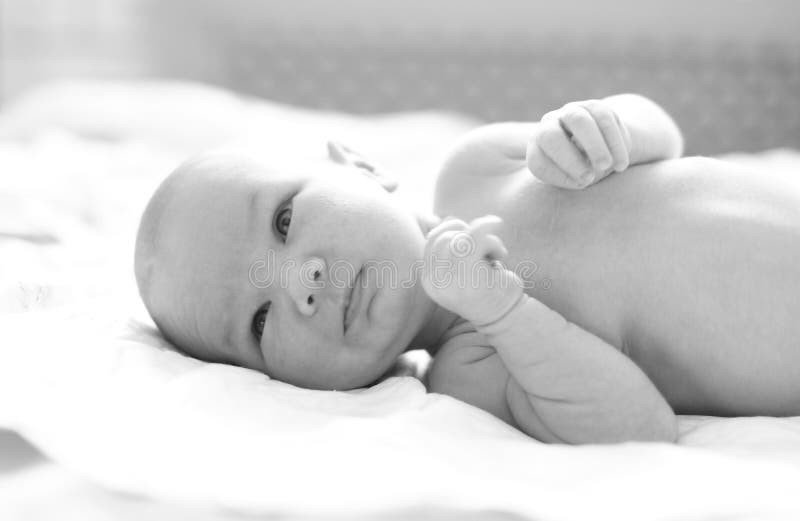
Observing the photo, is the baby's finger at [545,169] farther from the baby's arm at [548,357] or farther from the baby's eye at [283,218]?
the baby's eye at [283,218]

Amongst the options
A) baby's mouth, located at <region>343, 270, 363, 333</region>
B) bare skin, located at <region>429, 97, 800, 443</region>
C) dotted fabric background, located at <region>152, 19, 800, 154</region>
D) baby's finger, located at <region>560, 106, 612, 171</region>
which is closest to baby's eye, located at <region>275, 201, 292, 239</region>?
baby's mouth, located at <region>343, 270, 363, 333</region>

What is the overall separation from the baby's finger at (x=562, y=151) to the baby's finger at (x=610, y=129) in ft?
0.11

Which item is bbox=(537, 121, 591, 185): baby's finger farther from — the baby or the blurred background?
the blurred background

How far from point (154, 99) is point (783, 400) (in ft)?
6.50

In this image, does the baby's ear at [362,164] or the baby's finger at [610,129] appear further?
the baby's ear at [362,164]

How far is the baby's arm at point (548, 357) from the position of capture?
798 millimetres

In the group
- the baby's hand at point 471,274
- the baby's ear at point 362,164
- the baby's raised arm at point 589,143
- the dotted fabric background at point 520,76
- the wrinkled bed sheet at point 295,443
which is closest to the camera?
the wrinkled bed sheet at point 295,443

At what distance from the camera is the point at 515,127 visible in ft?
3.84

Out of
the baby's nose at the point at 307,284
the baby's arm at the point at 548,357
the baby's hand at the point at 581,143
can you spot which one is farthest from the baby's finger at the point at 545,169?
the baby's nose at the point at 307,284

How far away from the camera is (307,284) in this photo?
908mm

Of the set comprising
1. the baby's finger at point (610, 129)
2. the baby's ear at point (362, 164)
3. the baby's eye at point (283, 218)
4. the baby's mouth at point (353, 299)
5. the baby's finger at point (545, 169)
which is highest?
the baby's finger at point (610, 129)

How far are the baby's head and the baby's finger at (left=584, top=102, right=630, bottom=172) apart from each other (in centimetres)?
24

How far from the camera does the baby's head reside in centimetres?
93

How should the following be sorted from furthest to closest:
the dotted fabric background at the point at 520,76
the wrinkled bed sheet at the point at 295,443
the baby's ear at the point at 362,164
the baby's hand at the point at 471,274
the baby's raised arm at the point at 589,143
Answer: the dotted fabric background at the point at 520,76 < the baby's ear at the point at 362,164 < the baby's raised arm at the point at 589,143 < the baby's hand at the point at 471,274 < the wrinkled bed sheet at the point at 295,443
